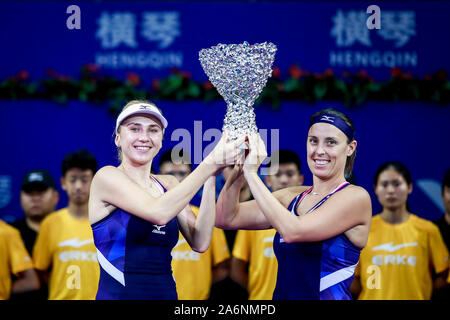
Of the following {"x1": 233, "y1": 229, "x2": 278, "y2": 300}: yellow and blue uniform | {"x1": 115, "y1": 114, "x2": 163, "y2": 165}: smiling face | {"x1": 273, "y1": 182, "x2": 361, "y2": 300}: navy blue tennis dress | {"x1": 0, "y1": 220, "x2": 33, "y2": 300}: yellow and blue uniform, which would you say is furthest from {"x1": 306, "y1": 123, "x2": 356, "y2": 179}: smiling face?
{"x1": 0, "y1": 220, "x2": 33, "y2": 300}: yellow and blue uniform

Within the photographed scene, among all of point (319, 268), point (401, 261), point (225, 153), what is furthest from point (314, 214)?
point (401, 261)

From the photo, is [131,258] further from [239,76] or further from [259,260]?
[259,260]

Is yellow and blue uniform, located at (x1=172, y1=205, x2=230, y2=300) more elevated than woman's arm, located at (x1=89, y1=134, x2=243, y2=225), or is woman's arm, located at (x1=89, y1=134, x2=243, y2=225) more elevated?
woman's arm, located at (x1=89, y1=134, x2=243, y2=225)

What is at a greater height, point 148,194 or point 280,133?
point 280,133

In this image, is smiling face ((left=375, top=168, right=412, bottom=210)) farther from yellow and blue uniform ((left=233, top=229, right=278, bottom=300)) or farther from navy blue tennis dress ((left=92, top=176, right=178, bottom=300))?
navy blue tennis dress ((left=92, top=176, right=178, bottom=300))

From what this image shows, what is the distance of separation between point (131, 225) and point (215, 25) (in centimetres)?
316

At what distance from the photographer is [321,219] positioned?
9.95ft

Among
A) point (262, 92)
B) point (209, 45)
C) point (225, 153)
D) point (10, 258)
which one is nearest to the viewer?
point (225, 153)

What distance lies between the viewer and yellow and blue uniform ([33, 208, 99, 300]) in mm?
4691

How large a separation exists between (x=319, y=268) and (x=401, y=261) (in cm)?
193

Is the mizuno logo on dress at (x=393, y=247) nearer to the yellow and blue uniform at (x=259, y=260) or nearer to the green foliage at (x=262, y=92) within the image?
the yellow and blue uniform at (x=259, y=260)

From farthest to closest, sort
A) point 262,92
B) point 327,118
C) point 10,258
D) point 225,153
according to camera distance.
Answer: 1. point 262,92
2. point 10,258
3. point 327,118
4. point 225,153

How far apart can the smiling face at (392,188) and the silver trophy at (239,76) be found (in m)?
2.10
